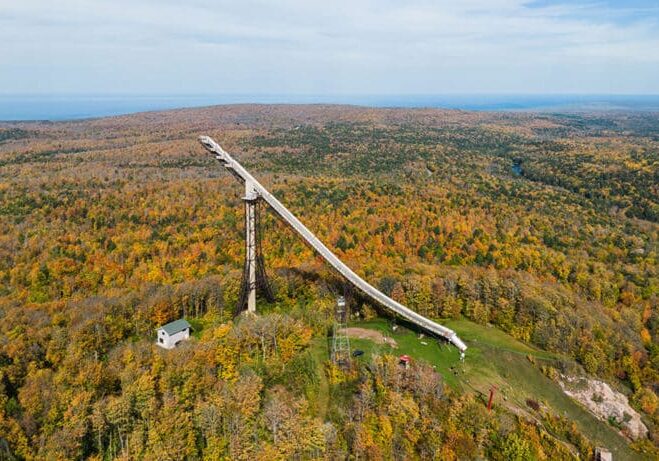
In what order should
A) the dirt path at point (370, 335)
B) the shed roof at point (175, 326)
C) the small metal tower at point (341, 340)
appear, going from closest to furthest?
the small metal tower at point (341, 340)
the shed roof at point (175, 326)
the dirt path at point (370, 335)

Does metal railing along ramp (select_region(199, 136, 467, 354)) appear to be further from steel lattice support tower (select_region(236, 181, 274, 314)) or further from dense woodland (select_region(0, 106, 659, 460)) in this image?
dense woodland (select_region(0, 106, 659, 460))

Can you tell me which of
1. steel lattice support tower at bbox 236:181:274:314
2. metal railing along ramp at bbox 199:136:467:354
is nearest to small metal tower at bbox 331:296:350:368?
metal railing along ramp at bbox 199:136:467:354

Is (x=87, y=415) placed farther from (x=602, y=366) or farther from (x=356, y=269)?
(x=602, y=366)

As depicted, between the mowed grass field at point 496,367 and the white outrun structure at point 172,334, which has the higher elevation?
the white outrun structure at point 172,334

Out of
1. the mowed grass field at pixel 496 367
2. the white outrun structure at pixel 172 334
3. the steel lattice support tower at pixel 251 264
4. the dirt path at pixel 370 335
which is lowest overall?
the mowed grass field at pixel 496 367

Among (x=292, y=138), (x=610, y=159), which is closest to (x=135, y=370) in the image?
(x=610, y=159)

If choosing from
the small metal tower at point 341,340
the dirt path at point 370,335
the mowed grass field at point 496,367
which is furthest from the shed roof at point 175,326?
the dirt path at point 370,335

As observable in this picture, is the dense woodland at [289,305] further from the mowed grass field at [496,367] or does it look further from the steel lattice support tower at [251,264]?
the steel lattice support tower at [251,264]
